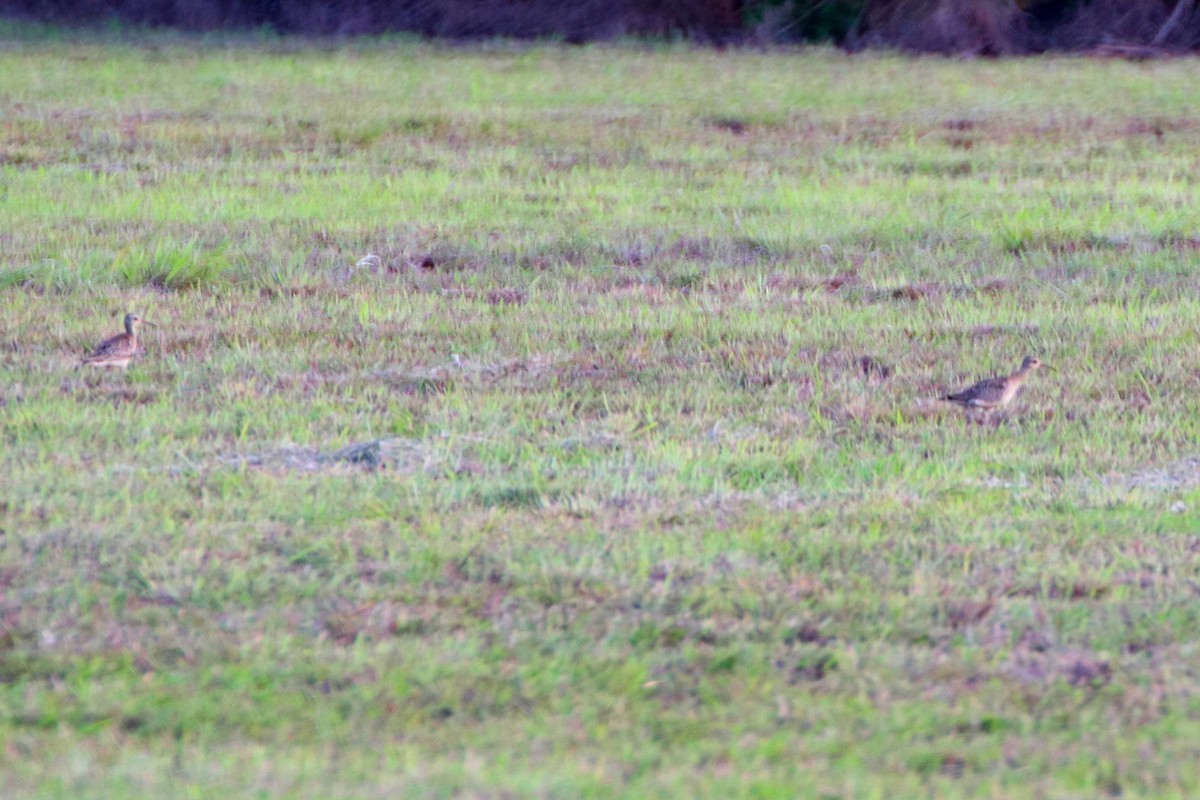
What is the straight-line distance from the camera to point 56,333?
28.5ft

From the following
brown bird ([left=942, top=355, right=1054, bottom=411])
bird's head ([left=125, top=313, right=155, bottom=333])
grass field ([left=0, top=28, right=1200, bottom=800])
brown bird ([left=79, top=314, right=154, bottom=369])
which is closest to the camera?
grass field ([left=0, top=28, right=1200, bottom=800])

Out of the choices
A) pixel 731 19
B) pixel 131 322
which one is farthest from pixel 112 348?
pixel 731 19

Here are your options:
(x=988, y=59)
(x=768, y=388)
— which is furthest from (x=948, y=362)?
(x=988, y=59)

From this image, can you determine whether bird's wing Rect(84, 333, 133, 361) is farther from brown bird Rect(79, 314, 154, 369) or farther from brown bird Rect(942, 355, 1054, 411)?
brown bird Rect(942, 355, 1054, 411)

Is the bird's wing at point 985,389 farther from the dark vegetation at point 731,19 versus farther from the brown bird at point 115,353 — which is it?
the dark vegetation at point 731,19

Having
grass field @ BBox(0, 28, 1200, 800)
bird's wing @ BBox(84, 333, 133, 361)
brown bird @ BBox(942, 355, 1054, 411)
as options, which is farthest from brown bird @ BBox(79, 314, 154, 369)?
brown bird @ BBox(942, 355, 1054, 411)

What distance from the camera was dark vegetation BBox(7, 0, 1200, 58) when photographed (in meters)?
27.3

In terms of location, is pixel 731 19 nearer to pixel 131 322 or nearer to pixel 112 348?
pixel 131 322

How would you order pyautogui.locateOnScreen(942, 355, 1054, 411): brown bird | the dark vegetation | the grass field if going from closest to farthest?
1. the grass field
2. pyautogui.locateOnScreen(942, 355, 1054, 411): brown bird
3. the dark vegetation

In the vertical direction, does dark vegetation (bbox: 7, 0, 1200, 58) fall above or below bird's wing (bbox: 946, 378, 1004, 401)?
above

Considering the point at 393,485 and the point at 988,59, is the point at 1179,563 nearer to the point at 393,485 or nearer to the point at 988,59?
the point at 393,485

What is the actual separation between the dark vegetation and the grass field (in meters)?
13.4

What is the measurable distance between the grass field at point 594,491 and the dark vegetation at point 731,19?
526 inches

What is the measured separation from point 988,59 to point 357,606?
22.9 metres
